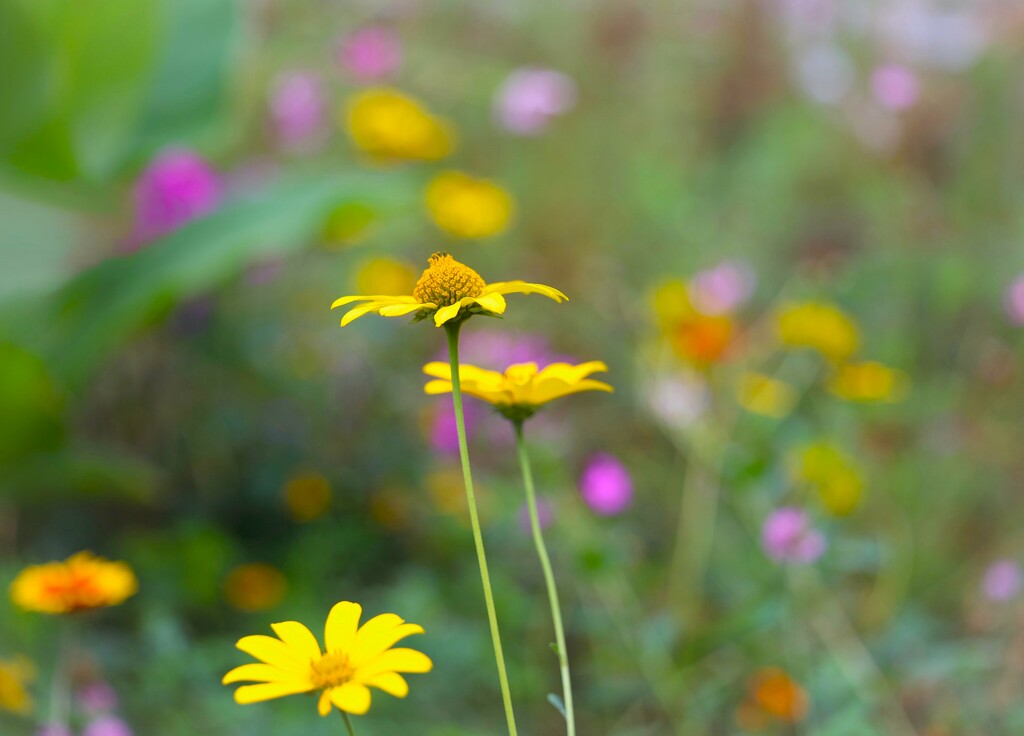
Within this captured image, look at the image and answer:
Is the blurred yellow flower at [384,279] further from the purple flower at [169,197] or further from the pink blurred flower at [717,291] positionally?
the pink blurred flower at [717,291]

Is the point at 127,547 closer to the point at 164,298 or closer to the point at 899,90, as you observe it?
the point at 164,298

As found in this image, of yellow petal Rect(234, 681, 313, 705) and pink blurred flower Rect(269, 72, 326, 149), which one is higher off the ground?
pink blurred flower Rect(269, 72, 326, 149)

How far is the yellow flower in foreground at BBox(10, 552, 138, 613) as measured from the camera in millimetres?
736

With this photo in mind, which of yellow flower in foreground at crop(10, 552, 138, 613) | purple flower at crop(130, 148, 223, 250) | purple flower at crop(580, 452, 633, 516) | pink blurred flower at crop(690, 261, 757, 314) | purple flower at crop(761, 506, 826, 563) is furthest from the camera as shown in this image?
purple flower at crop(130, 148, 223, 250)

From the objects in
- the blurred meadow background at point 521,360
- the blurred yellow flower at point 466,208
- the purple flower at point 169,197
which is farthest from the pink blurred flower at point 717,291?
the purple flower at point 169,197

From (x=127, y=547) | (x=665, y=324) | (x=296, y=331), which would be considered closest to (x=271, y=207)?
(x=296, y=331)

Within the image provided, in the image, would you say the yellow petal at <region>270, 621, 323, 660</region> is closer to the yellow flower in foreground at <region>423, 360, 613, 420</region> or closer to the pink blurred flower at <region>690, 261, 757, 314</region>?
the yellow flower in foreground at <region>423, 360, 613, 420</region>

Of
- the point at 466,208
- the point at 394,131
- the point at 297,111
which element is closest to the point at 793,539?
the point at 466,208

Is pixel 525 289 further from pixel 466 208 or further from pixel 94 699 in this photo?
pixel 466 208

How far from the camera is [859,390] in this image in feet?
4.15

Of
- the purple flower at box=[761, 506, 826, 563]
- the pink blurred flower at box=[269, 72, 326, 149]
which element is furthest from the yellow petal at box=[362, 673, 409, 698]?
the pink blurred flower at box=[269, 72, 326, 149]

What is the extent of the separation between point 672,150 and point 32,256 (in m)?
1.52

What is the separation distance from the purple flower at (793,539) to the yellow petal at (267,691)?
2.56 feet

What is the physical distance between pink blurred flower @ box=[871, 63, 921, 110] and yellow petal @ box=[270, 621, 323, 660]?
94.0 inches
